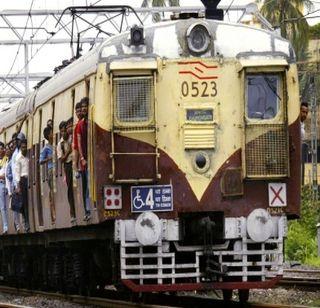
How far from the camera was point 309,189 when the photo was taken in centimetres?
3844

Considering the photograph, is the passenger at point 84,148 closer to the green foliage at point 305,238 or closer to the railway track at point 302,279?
the railway track at point 302,279

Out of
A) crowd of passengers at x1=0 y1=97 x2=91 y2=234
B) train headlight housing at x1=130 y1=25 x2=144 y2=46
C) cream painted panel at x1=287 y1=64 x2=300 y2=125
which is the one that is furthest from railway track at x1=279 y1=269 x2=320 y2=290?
train headlight housing at x1=130 y1=25 x2=144 y2=46

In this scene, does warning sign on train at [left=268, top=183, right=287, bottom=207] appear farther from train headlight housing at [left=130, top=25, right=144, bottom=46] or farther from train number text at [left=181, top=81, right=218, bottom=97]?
train headlight housing at [left=130, top=25, right=144, bottom=46]

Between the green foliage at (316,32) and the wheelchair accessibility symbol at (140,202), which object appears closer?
the wheelchair accessibility symbol at (140,202)

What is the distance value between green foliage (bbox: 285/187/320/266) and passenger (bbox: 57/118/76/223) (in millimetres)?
11704

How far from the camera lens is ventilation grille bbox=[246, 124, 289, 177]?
1359cm

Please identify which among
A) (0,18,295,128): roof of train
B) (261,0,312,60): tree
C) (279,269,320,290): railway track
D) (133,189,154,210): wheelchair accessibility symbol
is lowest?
(279,269,320,290): railway track

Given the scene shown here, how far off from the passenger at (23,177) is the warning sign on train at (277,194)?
18.3 ft

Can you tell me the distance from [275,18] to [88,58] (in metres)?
33.6

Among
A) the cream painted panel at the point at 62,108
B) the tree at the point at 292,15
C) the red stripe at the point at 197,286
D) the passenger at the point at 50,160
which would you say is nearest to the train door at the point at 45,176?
the passenger at the point at 50,160

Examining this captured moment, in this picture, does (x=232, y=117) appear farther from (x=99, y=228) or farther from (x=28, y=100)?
(x=28, y=100)

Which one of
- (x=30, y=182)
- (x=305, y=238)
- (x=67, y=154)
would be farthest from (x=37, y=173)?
(x=305, y=238)

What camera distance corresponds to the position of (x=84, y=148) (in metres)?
14.2

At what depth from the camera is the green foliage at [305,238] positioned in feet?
95.0
